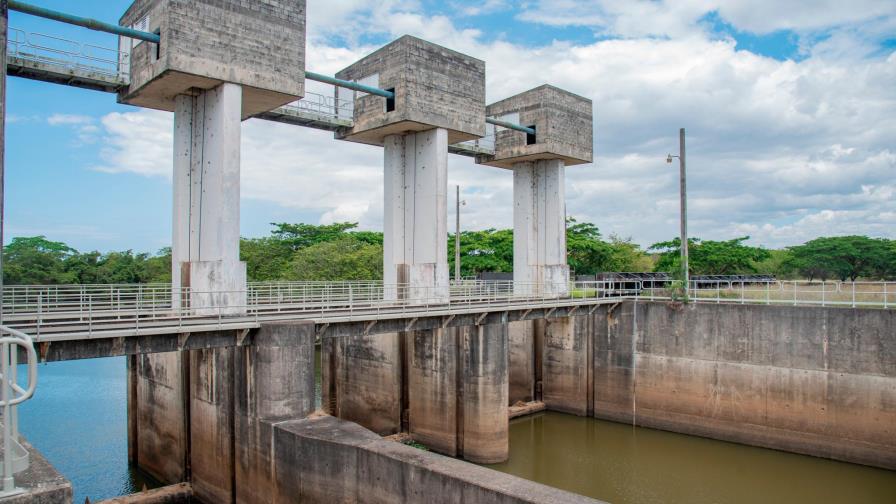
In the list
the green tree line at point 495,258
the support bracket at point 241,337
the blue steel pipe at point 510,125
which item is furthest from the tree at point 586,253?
the support bracket at point 241,337

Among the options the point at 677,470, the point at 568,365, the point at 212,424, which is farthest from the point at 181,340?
the point at 568,365

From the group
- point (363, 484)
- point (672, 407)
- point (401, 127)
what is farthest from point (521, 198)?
point (363, 484)

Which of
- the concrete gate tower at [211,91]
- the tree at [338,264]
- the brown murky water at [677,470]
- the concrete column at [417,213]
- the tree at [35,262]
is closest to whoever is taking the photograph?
the concrete gate tower at [211,91]

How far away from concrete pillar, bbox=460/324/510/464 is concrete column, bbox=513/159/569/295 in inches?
391

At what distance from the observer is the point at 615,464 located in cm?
1988

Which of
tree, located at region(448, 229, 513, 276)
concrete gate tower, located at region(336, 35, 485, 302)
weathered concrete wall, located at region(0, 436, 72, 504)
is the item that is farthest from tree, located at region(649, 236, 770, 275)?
weathered concrete wall, located at region(0, 436, 72, 504)

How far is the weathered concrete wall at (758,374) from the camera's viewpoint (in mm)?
19047

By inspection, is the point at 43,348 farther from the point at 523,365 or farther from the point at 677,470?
the point at 523,365

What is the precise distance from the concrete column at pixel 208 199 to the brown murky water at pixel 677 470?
34.1 feet

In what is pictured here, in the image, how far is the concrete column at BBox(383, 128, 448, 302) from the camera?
22.7 m

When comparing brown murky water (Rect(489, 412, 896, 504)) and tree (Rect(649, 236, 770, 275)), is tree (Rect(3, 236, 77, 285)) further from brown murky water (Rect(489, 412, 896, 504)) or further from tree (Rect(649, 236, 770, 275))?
tree (Rect(649, 236, 770, 275))

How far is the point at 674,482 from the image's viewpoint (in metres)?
18.2

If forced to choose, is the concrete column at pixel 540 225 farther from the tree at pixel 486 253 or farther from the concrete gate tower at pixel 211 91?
the tree at pixel 486 253

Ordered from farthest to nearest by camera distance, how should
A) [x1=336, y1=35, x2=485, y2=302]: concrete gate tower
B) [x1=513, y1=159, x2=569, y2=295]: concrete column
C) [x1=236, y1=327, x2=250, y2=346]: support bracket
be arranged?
[x1=513, y1=159, x2=569, y2=295]: concrete column → [x1=336, y1=35, x2=485, y2=302]: concrete gate tower → [x1=236, y1=327, x2=250, y2=346]: support bracket
